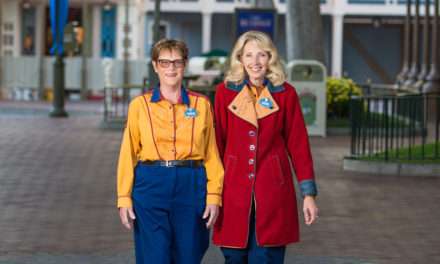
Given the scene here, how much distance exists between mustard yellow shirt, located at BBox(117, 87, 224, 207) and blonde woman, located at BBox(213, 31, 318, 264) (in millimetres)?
162

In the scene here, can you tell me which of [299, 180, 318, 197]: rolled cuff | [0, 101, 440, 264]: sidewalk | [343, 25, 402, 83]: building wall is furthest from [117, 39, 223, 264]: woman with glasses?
[343, 25, 402, 83]: building wall

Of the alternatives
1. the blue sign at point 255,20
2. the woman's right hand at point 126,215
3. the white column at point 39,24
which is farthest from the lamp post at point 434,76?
the woman's right hand at point 126,215

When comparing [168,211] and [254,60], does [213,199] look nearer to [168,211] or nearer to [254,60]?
[168,211]

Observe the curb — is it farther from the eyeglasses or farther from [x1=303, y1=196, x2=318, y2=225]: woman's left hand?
the eyeglasses

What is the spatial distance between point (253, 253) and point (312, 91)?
59.4 feet

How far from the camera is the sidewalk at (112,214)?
10.4m

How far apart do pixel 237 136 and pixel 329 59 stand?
5598 cm

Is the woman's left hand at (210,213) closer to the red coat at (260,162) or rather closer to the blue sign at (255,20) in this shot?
the red coat at (260,162)

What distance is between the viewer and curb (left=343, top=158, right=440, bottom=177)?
16906 millimetres

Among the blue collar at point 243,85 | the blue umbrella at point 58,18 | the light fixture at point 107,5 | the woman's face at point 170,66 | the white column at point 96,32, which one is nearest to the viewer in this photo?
the woman's face at point 170,66

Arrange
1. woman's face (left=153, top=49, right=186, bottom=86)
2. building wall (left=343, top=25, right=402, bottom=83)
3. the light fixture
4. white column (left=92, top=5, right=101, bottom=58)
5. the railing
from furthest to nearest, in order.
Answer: building wall (left=343, top=25, right=402, bottom=83) → white column (left=92, top=5, right=101, bottom=58) → the light fixture → the railing → woman's face (left=153, top=49, right=186, bottom=86)

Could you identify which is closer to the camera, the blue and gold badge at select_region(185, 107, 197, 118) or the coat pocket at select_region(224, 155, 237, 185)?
the blue and gold badge at select_region(185, 107, 197, 118)

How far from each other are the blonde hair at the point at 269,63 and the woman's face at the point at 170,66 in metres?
0.33

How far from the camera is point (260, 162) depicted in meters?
7.01
